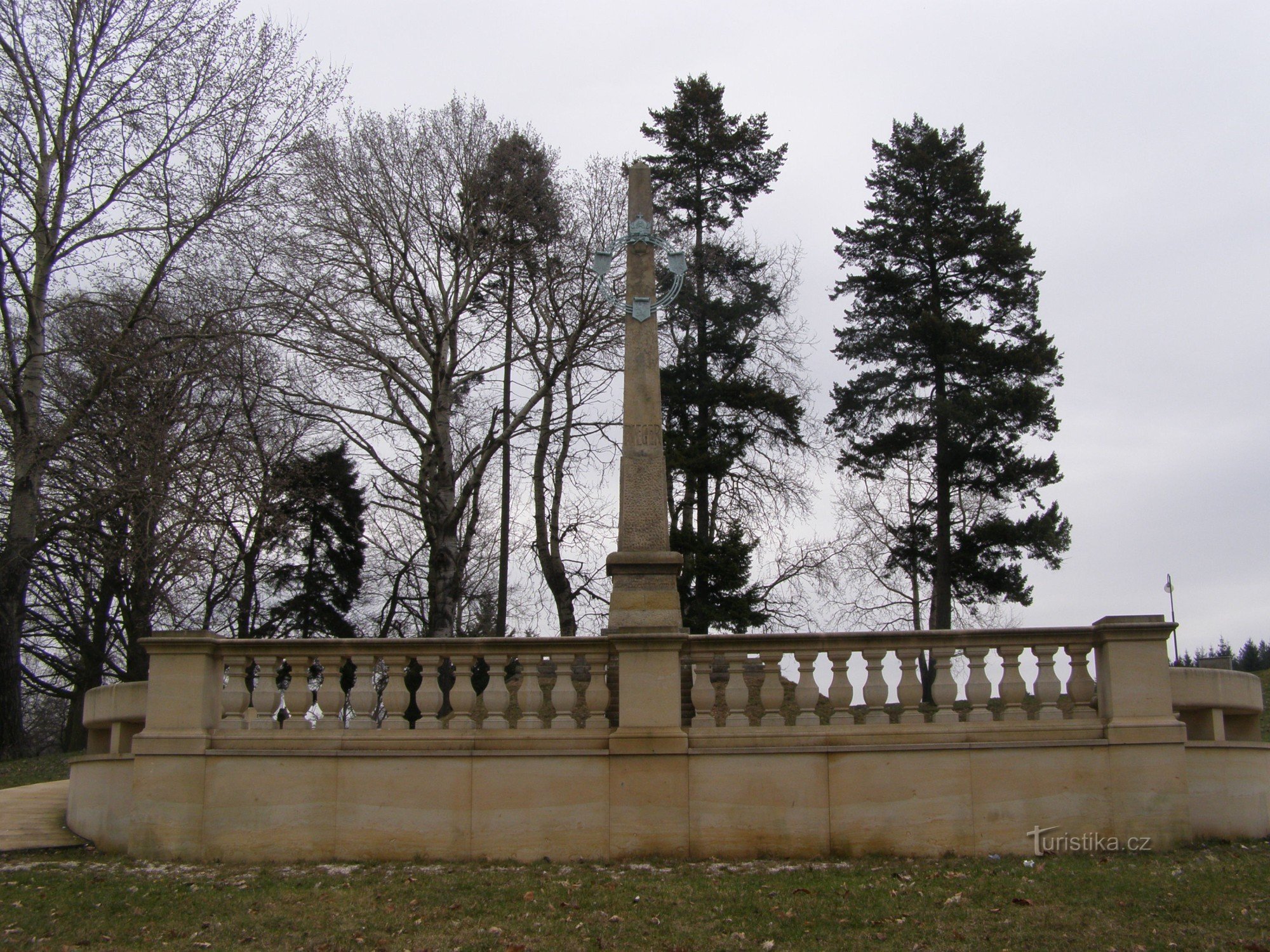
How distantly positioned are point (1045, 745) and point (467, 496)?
19.0 metres

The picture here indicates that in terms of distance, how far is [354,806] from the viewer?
359 inches

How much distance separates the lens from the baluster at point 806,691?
916 cm

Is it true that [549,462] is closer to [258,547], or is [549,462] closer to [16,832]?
[258,547]

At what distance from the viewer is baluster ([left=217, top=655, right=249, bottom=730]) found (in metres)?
9.55

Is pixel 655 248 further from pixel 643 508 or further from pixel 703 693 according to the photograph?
pixel 703 693

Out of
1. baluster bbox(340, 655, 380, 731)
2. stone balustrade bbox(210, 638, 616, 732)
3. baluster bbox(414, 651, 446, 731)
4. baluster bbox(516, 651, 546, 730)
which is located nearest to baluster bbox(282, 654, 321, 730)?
stone balustrade bbox(210, 638, 616, 732)

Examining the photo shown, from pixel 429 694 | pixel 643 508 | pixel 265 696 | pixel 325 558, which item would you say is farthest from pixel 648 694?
pixel 325 558

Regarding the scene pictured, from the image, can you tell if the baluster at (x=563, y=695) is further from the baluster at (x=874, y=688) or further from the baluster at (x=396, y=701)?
the baluster at (x=874, y=688)

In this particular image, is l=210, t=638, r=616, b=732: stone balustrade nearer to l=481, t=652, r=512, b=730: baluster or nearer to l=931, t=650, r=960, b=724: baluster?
l=481, t=652, r=512, b=730: baluster

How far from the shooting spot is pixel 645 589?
13656 mm

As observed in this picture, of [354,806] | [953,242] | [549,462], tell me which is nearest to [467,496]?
[549,462]

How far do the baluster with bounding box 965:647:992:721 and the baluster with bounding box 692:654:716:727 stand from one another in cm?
208

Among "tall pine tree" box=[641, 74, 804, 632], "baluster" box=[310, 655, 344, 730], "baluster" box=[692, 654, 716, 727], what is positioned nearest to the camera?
"baluster" box=[692, 654, 716, 727]

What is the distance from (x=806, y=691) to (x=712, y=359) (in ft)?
77.5
